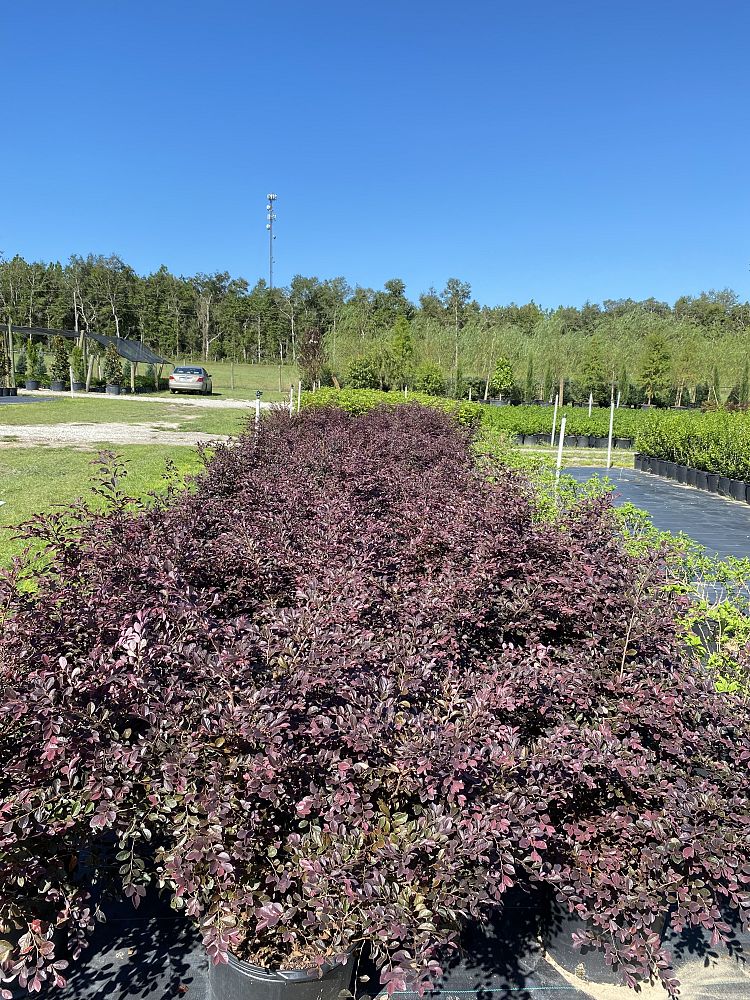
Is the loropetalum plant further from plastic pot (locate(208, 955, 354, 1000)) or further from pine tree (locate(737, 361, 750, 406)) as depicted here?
pine tree (locate(737, 361, 750, 406))

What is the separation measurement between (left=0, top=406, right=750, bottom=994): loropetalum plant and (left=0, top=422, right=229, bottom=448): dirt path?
9.84m

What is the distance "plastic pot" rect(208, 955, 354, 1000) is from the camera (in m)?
1.51

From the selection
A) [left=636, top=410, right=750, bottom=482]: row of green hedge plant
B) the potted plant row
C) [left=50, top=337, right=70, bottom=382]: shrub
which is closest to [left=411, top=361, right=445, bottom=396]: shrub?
the potted plant row

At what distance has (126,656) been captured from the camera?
1.68m

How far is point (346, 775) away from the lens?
4.97 ft

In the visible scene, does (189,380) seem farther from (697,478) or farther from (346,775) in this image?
(346,775)

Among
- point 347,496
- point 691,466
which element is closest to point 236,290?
point 691,466

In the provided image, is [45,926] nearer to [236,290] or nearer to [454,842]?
[454,842]

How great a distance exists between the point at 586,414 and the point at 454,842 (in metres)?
24.2

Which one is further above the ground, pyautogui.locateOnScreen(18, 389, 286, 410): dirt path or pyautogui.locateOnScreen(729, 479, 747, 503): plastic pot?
pyautogui.locateOnScreen(18, 389, 286, 410): dirt path

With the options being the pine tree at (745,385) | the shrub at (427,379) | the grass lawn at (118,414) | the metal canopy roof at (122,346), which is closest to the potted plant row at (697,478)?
the grass lawn at (118,414)

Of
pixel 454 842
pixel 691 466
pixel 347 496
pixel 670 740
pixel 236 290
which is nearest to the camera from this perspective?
pixel 454 842

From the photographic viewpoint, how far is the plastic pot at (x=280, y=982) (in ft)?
4.95

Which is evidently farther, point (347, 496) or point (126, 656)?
point (347, 496)
